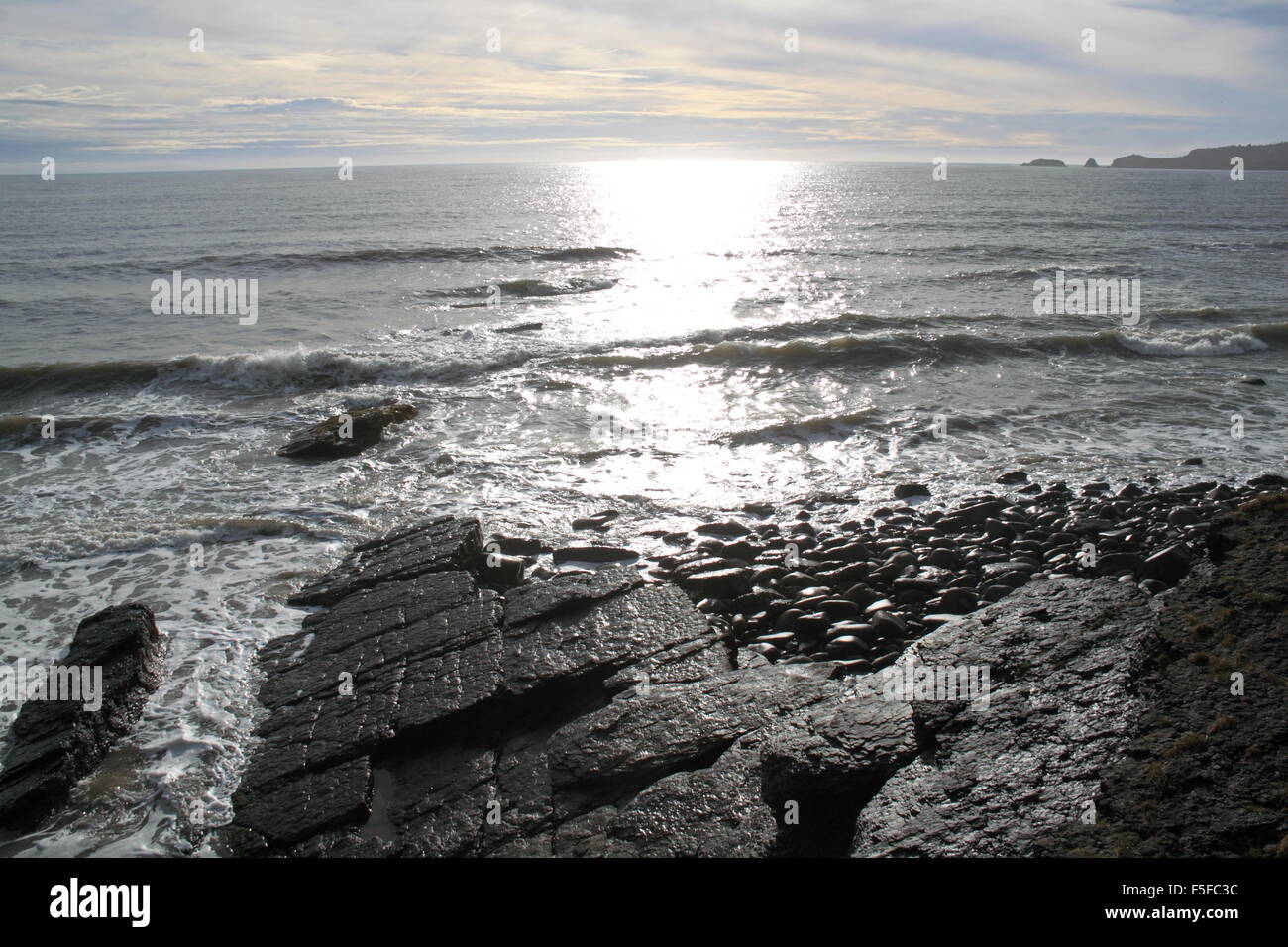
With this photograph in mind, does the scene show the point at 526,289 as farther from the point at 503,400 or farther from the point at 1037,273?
the point at 1037,273

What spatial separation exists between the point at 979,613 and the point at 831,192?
80896 millimetres

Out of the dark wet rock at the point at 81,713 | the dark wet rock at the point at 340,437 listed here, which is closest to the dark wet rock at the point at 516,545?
the dark wet rock at the point at 81,713

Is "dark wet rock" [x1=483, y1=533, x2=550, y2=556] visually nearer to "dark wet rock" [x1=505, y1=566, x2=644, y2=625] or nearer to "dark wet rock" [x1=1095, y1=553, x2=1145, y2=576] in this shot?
"dark wet rock" [x1=505, y1=566, x2=644, y2=625]

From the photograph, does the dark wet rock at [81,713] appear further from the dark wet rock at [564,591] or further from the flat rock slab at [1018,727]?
the flat rock slab at [1018,727]

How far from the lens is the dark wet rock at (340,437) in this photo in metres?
12.8

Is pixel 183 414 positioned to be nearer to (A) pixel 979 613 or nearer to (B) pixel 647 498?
(B) pixel 647 498

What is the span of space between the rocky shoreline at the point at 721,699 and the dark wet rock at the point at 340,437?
4.58m

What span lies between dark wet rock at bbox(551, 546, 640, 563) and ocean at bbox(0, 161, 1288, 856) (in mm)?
405

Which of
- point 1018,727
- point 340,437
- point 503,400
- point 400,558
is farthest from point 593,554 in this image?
point 503,400

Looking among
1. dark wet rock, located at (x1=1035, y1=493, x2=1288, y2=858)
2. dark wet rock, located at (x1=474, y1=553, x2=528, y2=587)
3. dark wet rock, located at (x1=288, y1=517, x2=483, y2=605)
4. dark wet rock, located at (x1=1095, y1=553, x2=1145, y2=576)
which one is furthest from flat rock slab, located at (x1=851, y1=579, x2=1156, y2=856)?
dark wet rock, located at (x1=288, y1=517, x2=483, y2=605)

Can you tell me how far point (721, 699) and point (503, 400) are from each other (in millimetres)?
11192

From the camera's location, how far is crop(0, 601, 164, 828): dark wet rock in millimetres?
5477

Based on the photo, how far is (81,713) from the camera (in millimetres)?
6082
